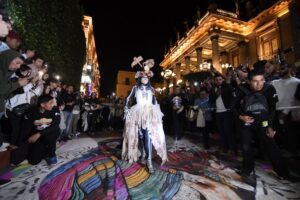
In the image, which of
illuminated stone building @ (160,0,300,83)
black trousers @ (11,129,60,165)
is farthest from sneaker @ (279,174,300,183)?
illuminated stone building @ (160,0,300,83)

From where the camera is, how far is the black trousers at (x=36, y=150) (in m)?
3.95

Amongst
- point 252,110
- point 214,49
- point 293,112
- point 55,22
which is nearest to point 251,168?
point 252,110

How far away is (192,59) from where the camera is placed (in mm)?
33406

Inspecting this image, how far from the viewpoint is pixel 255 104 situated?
11.1 feet

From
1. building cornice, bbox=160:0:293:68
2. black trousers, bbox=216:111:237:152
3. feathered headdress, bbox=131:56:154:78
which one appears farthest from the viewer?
building cornice, bbox=160:0:293:68

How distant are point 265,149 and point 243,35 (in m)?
27.4

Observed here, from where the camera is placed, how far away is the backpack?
335cm

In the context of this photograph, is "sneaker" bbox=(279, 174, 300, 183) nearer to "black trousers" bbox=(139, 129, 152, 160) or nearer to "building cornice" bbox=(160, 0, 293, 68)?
"black trousers" bbox=(139, 129, 152, 160)

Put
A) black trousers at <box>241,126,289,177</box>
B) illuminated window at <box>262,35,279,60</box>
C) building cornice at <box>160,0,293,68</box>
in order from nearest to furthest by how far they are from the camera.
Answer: black trousers at <box>241,126,289,177</box> → building cornice at <box>160,0,293,68</box> → illuminated window at <box>262,35,279,60</box>

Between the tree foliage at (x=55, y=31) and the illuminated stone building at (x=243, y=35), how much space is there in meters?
14.4

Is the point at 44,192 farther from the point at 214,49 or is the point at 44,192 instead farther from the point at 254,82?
the point at 214,49

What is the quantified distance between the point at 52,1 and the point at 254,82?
9.14 meters

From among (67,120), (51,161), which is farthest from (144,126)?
(67,120)

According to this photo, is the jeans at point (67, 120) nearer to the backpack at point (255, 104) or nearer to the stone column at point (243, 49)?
the backpack at point (255, 104)
